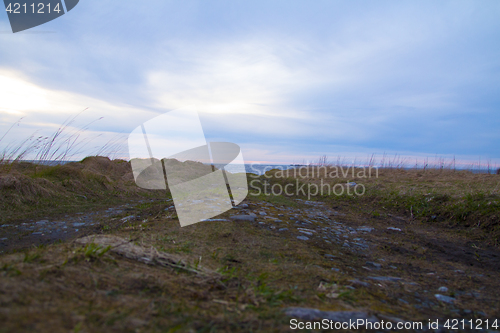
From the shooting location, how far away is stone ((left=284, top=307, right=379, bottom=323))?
1.78 meters

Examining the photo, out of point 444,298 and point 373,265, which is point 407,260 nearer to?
point 373,265

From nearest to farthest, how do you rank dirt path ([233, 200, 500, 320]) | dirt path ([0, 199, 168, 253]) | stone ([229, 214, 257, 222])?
dirt path ([233, 200, 500, 320]) < dirt path ([0, 199, 168, 253]) < stone ([229, 214, 257, 222])

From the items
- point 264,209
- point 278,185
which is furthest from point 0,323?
point 278,185

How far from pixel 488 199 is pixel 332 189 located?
5.54 metres

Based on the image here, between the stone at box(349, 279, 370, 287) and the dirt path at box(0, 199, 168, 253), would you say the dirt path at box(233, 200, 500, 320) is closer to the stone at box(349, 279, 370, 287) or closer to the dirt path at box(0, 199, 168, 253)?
the stone at box(349, 279, 370, 287)

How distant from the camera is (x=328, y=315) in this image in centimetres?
182

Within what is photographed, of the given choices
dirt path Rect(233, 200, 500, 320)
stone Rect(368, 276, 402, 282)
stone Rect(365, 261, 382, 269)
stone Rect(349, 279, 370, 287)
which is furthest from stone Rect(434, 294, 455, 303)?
stone Rect(365, 261, 382, 269)

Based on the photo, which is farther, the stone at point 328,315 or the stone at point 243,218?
the stone at point 243,218

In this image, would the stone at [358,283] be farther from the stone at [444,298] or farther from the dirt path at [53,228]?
the dirt path at [53,228]

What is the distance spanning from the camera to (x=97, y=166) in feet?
37.4

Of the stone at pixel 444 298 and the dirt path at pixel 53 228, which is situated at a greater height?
the stone at pixel 444 298

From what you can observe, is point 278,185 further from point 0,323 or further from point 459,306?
point 0,323

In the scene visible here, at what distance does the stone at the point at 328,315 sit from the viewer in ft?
5.83

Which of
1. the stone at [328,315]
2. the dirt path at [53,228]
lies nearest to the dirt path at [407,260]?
the stone at [328,315]
